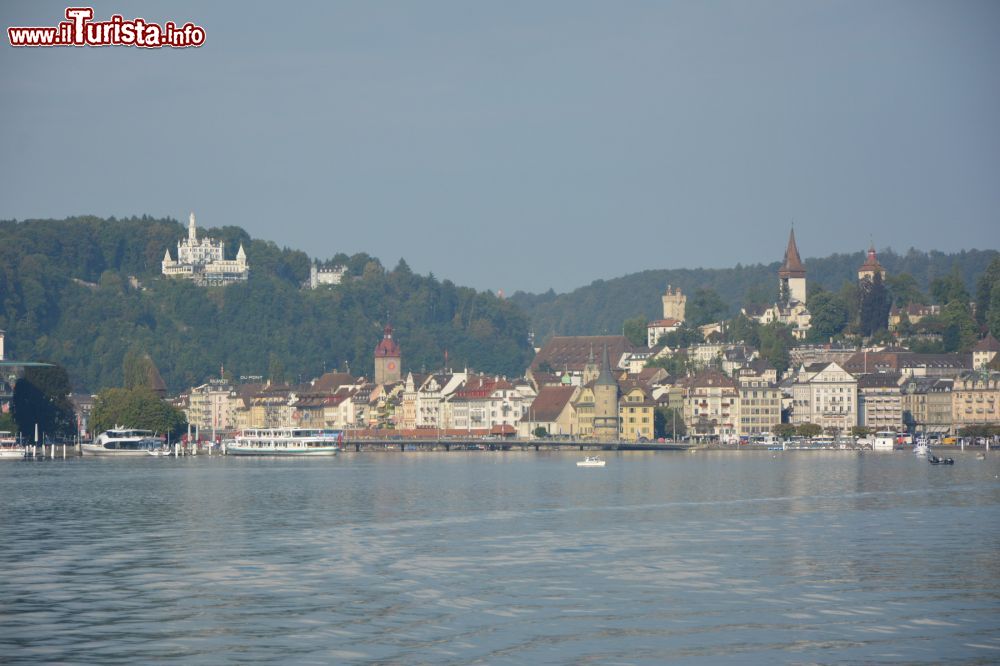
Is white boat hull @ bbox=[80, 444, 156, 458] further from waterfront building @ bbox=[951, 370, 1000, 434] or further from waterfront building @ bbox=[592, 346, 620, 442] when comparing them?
waterfront building @ bbox=[951, 370, 1000, 434]

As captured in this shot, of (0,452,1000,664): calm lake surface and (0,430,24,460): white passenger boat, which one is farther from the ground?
(0,430,24,460): white passenger boat

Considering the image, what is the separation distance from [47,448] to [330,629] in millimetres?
120150

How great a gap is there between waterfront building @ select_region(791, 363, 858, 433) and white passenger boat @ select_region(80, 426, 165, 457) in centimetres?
6716

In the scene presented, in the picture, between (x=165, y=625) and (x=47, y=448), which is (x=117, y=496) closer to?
(x=165, y=625)

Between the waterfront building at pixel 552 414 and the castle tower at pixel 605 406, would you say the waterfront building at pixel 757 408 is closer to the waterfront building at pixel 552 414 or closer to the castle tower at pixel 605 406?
the castle tower at pixel 605 406

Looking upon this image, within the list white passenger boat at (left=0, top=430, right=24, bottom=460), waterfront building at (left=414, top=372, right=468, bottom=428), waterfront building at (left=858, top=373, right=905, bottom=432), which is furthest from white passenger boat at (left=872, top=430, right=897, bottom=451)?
white passenger boat at (left=0, top=430, right=24, bottom=460)

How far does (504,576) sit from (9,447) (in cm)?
10513

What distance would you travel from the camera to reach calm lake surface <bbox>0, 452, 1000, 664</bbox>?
104 ft

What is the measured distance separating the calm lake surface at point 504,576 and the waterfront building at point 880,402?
99.8m

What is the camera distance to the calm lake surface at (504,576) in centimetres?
3162

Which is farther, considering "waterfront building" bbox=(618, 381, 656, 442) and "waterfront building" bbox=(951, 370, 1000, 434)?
"waterfront building" bbox=(618, 381, 656, 442)

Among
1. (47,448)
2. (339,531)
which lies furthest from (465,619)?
(47,448)

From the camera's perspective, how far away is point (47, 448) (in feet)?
486

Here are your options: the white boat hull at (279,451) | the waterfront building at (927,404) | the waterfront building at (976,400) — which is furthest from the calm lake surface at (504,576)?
the waterfront building at (927,404)
